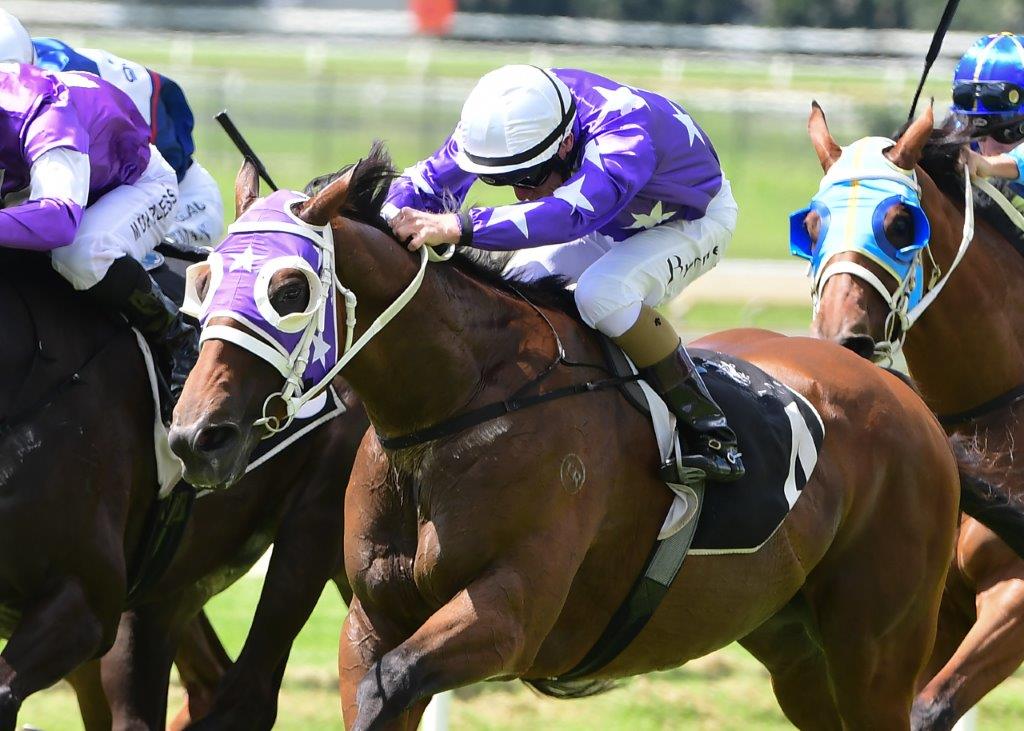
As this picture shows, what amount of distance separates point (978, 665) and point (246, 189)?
2.79 m

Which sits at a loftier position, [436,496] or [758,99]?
[436,496]

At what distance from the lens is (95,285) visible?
510 centimetres

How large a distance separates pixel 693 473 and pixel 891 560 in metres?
0.91

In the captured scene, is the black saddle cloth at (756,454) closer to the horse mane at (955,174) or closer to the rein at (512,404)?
the rein at (512,404)

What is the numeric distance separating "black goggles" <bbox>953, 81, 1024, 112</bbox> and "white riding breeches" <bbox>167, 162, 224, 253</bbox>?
279cm

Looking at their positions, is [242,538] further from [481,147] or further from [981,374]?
[981,374]

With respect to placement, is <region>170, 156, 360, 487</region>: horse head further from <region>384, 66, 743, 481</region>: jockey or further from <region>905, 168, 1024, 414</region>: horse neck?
<region>905, 168, 1024, 414</region>: horse neck

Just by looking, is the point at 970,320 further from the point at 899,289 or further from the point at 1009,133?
the point at 1009,133

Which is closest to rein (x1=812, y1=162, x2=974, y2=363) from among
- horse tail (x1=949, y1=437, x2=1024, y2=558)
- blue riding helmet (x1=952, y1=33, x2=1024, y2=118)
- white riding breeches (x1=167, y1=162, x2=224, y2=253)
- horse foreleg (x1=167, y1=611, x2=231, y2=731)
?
horse tail (x1=949, y1=437, x2=1024, y2=558)

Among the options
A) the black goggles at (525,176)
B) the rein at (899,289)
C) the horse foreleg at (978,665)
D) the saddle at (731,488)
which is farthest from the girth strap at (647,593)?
the horse foreleg at (978,665)

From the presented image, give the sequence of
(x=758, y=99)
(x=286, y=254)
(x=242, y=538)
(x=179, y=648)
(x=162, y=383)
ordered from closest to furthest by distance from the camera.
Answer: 1. (x=286, y=254)
2. (x=162, y=383)
3. (x=242, y=538)
4. (x=179, y=648)
5. (x=758, y=99)

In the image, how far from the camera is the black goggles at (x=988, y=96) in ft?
20.2

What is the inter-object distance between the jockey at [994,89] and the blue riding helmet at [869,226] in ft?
2.67

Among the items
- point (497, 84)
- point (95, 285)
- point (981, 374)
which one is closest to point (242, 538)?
point (95, 285)
